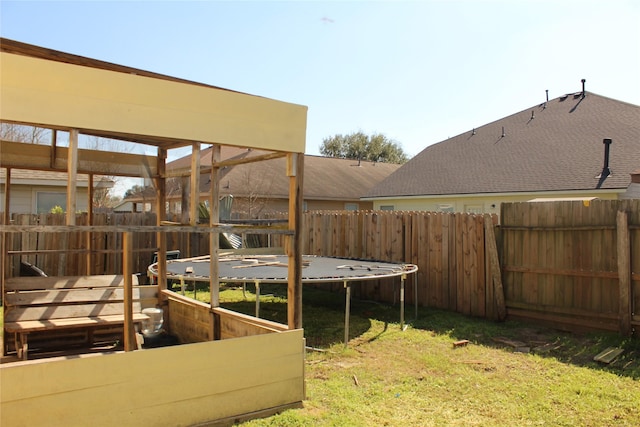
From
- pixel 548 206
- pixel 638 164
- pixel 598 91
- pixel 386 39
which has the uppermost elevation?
pixel 598 91

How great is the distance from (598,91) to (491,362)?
573 inches

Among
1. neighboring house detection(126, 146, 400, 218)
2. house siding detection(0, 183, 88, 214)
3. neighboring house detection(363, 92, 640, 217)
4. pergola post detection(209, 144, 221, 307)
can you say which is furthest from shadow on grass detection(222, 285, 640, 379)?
neighboring house detection(126, 146, 400, 218)

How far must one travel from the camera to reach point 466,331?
680 centimetres

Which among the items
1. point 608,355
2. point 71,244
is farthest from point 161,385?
point 71,244

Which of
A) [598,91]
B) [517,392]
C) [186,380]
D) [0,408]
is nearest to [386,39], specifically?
[517,392]

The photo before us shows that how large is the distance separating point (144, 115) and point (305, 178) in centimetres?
1761

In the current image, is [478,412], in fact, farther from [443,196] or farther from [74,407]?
[443,196]

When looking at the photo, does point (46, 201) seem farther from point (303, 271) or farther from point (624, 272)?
point (624, 272)

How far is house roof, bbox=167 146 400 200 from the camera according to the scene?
18.9 metres

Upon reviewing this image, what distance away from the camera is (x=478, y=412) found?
404 cm

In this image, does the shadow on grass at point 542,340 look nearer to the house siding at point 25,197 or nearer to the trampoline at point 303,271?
the trampoline at point 303,271

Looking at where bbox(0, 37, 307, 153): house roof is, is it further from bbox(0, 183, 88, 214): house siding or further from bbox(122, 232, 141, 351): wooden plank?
bbox(0, 183, 88, 214): house siding

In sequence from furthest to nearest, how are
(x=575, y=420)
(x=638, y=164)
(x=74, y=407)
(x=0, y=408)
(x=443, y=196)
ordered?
1. (x=443, y=196)
2. (x=638, y=164)
3. (x=575, y=420)
4. (x=74, y=407)
5. (x=0, y=408)

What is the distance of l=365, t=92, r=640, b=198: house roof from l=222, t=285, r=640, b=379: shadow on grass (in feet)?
19.7
